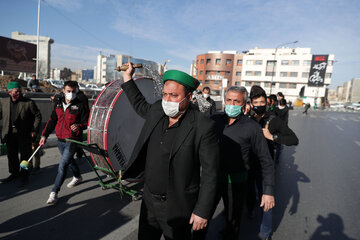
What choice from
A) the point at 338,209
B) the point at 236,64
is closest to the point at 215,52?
the point at 236,64

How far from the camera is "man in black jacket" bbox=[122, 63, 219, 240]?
5.17 feet

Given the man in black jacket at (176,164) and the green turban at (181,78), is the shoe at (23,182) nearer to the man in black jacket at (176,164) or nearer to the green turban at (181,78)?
the man in black jacket at (176,164)

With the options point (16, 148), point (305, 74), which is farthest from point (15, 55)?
point (305, 74)

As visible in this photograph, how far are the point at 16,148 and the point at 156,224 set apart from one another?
3.69m

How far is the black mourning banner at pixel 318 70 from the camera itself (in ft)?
190

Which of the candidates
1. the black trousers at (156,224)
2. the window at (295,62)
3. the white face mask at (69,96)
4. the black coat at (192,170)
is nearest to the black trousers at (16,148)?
the white face mask at (69,96)

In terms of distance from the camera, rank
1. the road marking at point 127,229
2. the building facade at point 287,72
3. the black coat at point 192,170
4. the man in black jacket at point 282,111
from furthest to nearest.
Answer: the building facade at point 287,72 < the man in black jacket at point 282,111 < the road marking at point 127,229 < the black coat at point 192,170

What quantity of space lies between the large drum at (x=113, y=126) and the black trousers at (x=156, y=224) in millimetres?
1754

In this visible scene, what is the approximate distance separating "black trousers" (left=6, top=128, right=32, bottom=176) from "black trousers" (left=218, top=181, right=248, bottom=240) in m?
3.71

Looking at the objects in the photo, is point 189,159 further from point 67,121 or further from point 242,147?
point 67,121

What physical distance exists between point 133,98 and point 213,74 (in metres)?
67.4

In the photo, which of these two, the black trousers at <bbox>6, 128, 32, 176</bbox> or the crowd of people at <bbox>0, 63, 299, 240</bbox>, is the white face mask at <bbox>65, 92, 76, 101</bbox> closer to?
the black trousers at <bbox>6, 128, 32, 176</bbox>

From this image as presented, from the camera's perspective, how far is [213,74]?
67.3 meters

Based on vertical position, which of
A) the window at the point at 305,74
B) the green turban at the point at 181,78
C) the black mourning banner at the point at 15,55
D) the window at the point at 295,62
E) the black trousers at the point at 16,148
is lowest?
the black trousers at the point at 16,148
